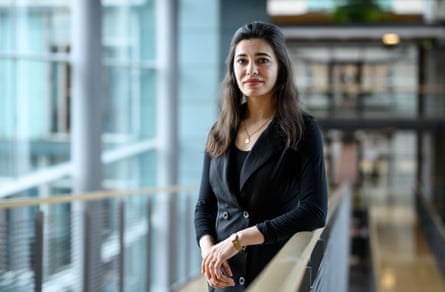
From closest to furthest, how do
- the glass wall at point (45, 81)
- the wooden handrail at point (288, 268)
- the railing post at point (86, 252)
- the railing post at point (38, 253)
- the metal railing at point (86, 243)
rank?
the wooden handrail at point (288, 268)
the railing post at point (38, 253)
the metal railing at point (86, 243)
the railing post at point (86, 252)
the glass wall at point (45, 81)

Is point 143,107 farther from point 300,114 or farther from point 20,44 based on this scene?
point 300,114

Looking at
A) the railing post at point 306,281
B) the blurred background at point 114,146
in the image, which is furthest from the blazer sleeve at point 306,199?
the blurred background at point 114,146

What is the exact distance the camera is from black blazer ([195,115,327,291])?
2.52 metres

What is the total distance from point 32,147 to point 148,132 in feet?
11.0

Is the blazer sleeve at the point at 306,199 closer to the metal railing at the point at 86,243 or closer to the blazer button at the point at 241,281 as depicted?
the blazer button at the point at 241,281

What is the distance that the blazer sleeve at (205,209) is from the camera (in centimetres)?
269

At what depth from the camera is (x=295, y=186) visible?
2.57 m

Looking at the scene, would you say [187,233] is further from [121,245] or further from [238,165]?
[238,165]

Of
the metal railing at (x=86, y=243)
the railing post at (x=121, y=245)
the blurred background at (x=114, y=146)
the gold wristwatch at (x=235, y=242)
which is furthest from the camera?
the railing post at (x=121, y=245)

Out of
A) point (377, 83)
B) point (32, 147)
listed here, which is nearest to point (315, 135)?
point (32, 147)

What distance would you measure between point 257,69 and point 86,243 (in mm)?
3257

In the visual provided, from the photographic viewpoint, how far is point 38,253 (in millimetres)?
4473

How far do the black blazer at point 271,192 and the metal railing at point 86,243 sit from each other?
2.00 m

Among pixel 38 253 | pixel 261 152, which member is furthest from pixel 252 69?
pixel 38 253
